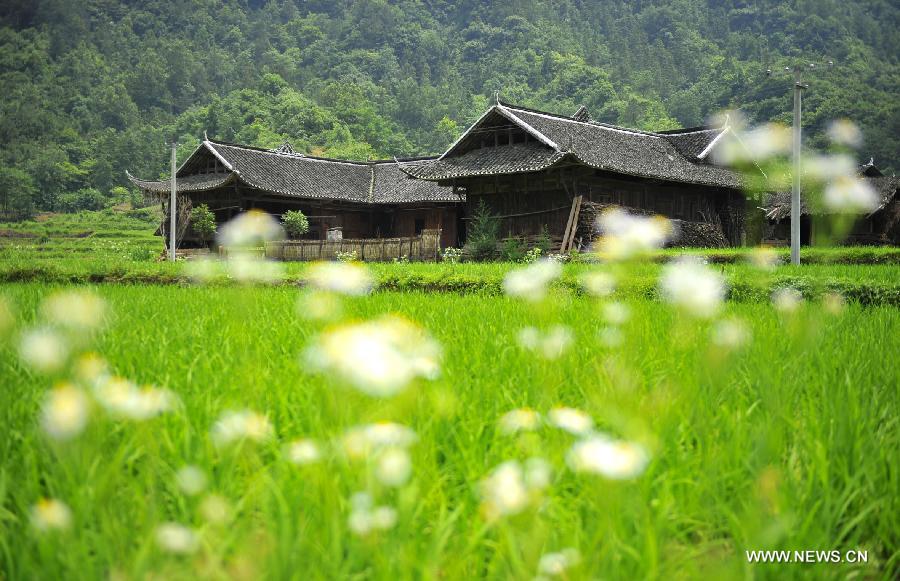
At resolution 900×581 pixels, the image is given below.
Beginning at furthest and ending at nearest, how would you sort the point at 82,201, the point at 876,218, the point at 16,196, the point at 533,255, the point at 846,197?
the point at 82,201 < the point at 16,196 < the point at 876,218 < the point at 533,255 < the point at 846,197

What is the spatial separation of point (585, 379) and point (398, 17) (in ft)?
335

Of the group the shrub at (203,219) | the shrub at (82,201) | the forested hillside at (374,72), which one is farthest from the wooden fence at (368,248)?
the shrub at (82,201)

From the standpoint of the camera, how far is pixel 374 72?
86375 millimetres

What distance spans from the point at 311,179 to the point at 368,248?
23.3ft

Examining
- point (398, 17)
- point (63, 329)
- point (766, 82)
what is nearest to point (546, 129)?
point (63, 329)

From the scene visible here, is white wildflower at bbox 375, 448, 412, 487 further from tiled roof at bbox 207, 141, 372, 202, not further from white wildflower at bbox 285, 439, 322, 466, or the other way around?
tiled roof at bbox 207, 141, 372, 202

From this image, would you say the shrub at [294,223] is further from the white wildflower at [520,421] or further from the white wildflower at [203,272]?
the white wildflower at [520,421]

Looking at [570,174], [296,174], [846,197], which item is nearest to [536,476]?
[846,197]

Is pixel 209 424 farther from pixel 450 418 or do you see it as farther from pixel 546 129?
pixel 546 129

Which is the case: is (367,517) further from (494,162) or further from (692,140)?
(692,140)

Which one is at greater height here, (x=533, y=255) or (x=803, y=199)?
(x=803, y=199)

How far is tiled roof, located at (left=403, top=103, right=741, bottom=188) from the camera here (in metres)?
19.7

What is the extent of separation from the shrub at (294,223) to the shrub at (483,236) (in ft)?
20.4

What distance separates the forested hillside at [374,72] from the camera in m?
52.1
